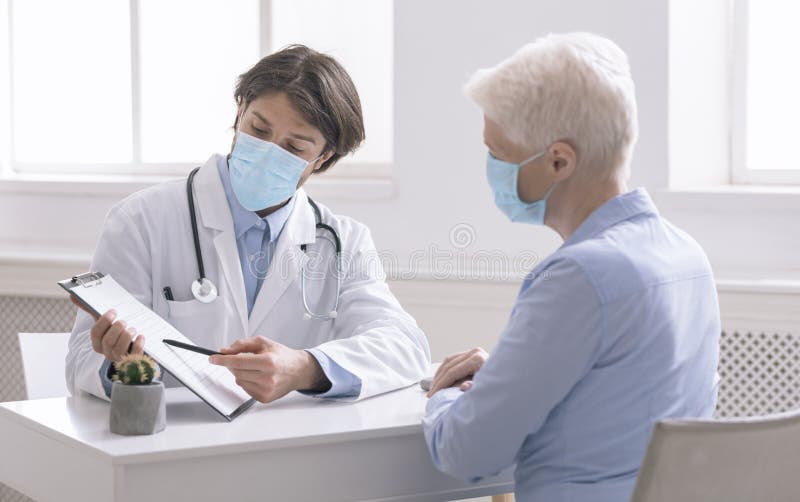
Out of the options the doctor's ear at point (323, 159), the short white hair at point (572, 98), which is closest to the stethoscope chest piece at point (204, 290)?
the doctor's ear at point (323, 159)

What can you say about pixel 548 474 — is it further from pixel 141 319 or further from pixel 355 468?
Result: pixel 141 319

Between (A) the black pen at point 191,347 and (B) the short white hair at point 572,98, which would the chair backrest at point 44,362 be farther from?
(B) the short white hair at point 572,98

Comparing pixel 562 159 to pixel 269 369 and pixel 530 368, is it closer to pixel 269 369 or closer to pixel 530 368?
pixel 530 368

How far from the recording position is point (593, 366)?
55.4 inches

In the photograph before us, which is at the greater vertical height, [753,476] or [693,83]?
[693,83]

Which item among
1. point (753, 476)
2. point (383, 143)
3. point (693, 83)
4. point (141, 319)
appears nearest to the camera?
point (753, 476)

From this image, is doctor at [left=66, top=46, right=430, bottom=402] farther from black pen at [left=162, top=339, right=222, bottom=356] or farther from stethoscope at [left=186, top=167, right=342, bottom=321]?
black pen at [left=162, top=339, right=222, bottom=356]

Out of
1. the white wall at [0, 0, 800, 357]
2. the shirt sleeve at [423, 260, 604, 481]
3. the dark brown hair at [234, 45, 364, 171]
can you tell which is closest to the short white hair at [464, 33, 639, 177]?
the shirt sleeve at [423, 260, 604, 481]

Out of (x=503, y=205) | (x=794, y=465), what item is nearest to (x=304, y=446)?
(x=503, y=205)

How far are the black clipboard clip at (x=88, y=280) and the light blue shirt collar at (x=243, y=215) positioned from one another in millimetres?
381

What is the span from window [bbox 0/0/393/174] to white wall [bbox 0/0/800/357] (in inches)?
11.2

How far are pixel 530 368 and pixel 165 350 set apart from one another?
65 cm

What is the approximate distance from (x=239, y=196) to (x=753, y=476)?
117 cm

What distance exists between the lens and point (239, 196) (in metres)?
2.10
